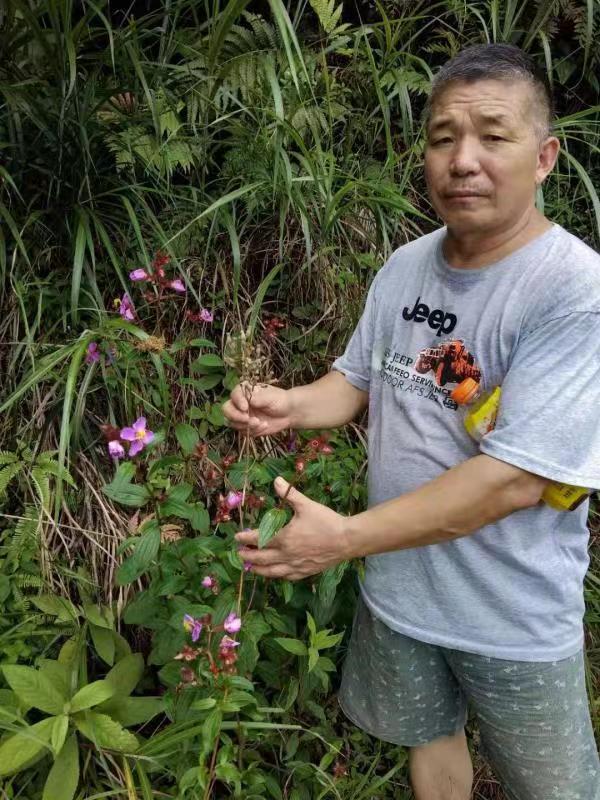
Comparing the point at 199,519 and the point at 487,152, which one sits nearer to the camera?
the point at 487,152

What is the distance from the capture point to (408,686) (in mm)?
1772

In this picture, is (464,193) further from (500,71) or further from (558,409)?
(558,409)

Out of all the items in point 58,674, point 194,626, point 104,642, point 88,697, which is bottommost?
point 104,642

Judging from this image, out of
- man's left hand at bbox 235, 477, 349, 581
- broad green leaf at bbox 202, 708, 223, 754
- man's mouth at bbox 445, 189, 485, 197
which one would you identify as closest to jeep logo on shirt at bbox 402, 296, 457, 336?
man's mouth at bbox 445, 189, 485, 197

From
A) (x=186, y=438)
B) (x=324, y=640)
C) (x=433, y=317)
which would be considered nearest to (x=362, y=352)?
(x=433, y=317)

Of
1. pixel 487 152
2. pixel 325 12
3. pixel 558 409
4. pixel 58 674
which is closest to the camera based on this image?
pixel 558 409

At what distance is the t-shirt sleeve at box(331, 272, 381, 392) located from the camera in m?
1.80

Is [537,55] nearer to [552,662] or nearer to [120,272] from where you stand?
[120,272]

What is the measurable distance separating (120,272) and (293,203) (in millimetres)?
649

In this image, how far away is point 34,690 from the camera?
5.10 ft

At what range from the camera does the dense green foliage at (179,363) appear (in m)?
1.59

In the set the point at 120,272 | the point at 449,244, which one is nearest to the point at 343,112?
the point at 120,272

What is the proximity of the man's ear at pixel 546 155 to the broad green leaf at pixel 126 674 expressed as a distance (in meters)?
1.59

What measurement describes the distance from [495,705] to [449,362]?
32.2 inches
